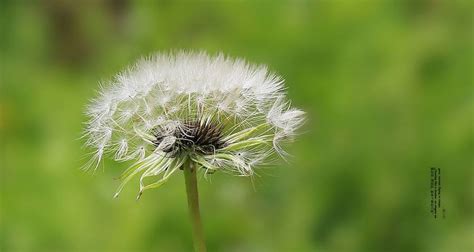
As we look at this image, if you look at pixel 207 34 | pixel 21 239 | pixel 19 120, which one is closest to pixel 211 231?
pixel 21 239

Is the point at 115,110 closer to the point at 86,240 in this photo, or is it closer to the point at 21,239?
the point at 86,240

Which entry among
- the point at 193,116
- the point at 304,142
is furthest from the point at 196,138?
the point at 304,142

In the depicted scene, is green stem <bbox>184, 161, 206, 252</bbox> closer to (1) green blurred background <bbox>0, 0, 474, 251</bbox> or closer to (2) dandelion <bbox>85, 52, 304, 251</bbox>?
(2) dandelion <bbox>85, 52, 304, 251</bbox>

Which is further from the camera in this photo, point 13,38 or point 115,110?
point 13,38

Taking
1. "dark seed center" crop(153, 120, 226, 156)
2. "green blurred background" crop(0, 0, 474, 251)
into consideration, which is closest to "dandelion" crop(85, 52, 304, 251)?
"dark seed center" crop(153, 120, 226, 156)

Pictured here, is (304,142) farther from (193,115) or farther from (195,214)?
(195,214)

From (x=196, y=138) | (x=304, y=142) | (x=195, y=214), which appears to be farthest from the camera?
(x=304, y=142)

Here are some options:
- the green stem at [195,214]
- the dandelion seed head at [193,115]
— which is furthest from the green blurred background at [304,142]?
the green stem at [195,214]
